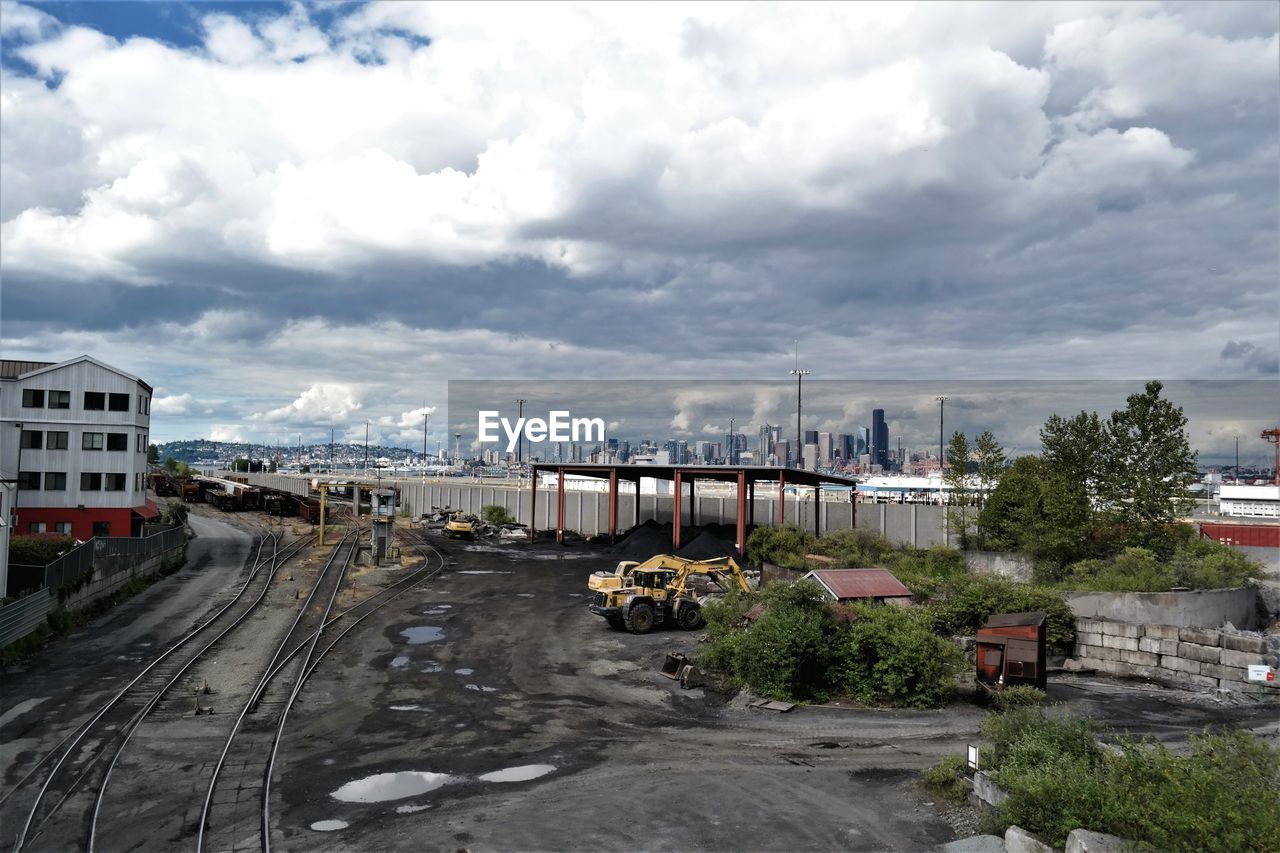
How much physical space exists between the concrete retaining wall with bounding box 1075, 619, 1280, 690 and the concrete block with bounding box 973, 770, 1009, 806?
16.2 meters

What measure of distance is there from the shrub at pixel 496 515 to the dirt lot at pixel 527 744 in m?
42.2

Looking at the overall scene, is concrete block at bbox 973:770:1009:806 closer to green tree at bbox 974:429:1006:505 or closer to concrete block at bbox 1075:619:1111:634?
concrete block at bbox 1075:619:1111:634

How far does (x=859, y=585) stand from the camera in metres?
28.2

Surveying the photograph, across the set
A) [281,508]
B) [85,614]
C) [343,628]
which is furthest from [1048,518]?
[281,508]

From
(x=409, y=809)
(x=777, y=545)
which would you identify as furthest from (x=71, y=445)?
(x=409, y=809)

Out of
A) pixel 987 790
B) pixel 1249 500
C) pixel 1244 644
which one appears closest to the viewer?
pixel 987 790

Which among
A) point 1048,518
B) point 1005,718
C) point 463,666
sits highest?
point 1048,518

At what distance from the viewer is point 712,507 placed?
224 feet

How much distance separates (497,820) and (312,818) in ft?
11.0

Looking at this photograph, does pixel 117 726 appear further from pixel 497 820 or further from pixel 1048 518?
pixel 1048 518

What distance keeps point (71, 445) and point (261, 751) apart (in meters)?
37.6

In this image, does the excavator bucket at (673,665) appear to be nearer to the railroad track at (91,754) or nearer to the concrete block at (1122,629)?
the railroad track at (91,754)

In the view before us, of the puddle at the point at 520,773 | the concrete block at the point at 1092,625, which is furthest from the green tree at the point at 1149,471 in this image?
the puddle at the point at 520,773

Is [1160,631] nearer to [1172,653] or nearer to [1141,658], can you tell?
[1172,653]
